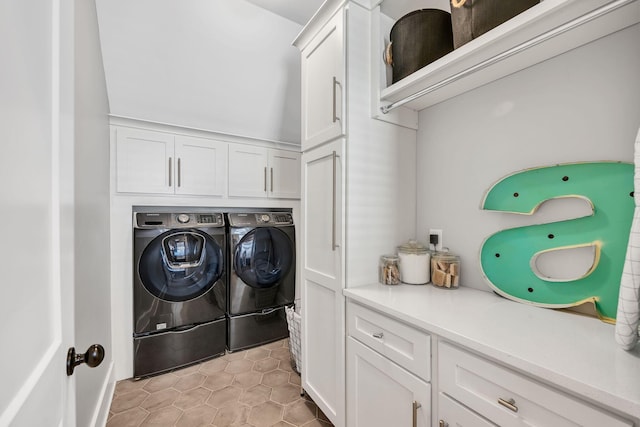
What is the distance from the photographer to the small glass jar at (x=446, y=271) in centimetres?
143

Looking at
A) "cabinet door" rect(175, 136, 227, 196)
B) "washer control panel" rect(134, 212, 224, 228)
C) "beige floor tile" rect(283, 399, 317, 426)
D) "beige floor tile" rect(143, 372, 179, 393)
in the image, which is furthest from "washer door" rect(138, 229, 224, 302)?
"beige floor tile" rect(283, 399, 317, 426)

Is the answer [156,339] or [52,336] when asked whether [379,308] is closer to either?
[52,336]

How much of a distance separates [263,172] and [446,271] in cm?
216

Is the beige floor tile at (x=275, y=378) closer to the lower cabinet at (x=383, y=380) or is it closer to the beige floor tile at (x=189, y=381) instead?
the beige floor tile at (x=189, y=381)

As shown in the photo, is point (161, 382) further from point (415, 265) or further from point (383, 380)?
point (415, 265)

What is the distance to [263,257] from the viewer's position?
2.82m

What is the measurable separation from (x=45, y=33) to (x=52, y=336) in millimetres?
640

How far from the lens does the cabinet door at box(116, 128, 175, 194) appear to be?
2.30 metres

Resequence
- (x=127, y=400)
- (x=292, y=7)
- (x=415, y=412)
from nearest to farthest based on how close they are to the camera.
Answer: (x=415, y=412)
(x=127, y=400)
(x=292, y=7)

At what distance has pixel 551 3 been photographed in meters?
0.87

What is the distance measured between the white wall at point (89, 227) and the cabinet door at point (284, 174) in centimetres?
150

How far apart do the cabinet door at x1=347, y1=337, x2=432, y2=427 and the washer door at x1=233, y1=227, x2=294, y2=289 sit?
1.54 meters

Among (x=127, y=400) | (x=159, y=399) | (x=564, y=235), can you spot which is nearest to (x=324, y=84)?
(x=564, y=235)

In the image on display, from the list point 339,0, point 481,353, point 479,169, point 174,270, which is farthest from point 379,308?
point 174,270
